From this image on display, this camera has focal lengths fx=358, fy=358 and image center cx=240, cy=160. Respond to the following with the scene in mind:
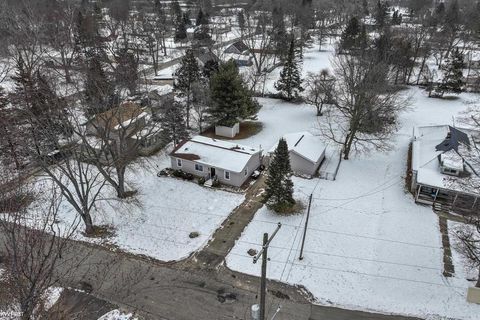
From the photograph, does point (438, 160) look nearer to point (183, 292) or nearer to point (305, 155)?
point (305, 155)

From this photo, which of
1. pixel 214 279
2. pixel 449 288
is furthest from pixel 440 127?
pixel 214 279

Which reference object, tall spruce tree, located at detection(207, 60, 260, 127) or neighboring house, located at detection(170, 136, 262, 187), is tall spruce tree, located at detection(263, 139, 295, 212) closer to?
neighboring house, located at detection(170, 136, 262, 187)

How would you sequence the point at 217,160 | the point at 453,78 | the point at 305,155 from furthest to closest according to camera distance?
the point at 453,78
the point at 305,155
the point at 217,160

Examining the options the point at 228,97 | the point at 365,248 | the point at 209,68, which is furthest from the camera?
the point at 209,68

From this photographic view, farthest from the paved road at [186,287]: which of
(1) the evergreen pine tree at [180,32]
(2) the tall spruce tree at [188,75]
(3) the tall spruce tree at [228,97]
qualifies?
(1) the evergreen pine tree at [180,32]

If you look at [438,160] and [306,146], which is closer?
[438,160]

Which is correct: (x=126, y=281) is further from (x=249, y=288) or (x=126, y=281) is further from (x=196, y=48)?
(x=196, y=48)

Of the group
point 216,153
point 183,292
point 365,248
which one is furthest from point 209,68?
point 183,292

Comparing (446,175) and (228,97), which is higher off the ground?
(228,97)
